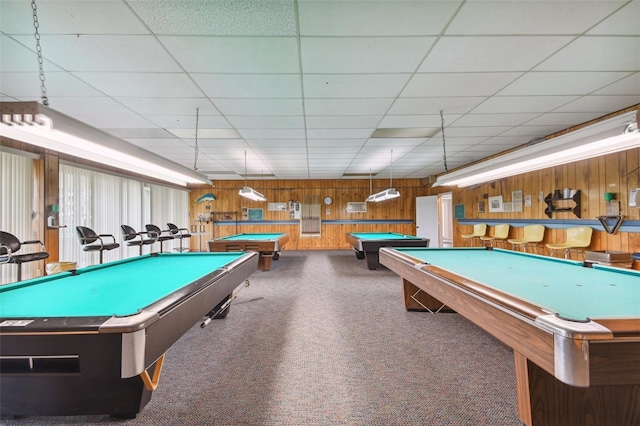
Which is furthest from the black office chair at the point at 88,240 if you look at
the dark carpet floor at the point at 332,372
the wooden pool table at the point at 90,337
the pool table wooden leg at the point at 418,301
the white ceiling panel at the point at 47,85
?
the pool table wooden leg at the point at 418,301

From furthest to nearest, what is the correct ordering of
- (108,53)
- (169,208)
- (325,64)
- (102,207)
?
1. (169,208)
2. (102,207)
3. (325,64)
4. (108,53)

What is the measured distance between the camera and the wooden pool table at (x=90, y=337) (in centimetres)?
111

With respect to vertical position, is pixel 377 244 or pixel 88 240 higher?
pixel 88 240

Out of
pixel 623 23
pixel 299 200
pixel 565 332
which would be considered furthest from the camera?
pixel 299 200

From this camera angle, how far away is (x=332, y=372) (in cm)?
195

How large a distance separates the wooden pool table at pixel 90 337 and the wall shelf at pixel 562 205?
5.40 m

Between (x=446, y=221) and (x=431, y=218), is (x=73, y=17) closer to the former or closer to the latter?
(x=431, y=218)

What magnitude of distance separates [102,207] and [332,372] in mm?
6034

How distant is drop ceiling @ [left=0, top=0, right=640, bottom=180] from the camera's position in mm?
1771

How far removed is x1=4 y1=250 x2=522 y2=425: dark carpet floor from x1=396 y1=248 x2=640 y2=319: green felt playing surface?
69 centimetres

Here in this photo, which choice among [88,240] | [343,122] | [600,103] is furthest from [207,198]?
[600,103]

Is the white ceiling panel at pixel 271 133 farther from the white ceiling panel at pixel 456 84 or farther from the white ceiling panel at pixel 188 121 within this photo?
the white ceiling panel at pixel 456 84

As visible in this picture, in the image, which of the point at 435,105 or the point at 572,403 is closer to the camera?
the point at 572,403

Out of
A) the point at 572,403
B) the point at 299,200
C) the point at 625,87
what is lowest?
the point at 572,403
